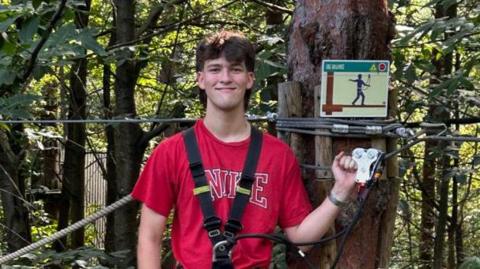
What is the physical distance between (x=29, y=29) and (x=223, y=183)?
1124mm

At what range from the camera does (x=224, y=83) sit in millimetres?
1930

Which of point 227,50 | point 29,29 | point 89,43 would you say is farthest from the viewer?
point 89,43

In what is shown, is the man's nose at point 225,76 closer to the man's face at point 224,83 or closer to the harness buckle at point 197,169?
the man's face at point 224,83

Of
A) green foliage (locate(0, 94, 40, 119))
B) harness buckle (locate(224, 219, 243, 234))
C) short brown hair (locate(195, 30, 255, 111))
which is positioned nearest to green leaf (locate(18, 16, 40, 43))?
green foliage (locate(0, 94, 40, 119))

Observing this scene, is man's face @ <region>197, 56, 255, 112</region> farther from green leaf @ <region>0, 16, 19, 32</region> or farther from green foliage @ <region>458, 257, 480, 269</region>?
green foliage @ <region>458, 257, 480, 269</region>

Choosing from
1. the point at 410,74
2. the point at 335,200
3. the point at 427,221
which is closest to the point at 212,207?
the point at 335,200

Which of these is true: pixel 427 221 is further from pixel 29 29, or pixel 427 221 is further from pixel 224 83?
pixel 224 83

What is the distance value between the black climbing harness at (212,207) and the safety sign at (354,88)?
0.26m

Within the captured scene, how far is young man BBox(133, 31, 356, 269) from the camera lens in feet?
6.30

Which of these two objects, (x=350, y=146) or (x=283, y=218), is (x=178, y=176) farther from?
(x=350, y=146)

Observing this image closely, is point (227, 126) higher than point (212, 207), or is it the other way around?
point (227, 126)

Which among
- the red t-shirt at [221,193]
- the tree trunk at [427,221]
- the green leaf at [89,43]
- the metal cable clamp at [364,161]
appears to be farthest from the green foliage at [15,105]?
the tree trunk at [427,221]

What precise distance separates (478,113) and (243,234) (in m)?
4.59

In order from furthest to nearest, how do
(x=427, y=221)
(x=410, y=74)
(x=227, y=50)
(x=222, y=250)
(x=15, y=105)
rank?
(x=427, y=221), (x=410, y=74), (x=15, y=105), (x=227, y=50), (x=222, y=250)
